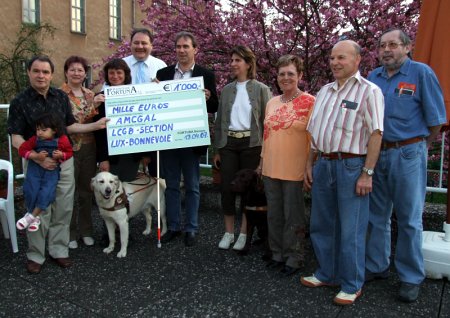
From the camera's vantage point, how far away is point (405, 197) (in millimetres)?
3402

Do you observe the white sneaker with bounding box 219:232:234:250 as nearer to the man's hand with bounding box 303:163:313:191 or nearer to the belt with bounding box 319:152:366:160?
the man's hand with bounding box 303:163:313:191

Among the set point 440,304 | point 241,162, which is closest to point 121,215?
point 241,162

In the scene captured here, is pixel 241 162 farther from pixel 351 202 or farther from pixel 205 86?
pixel 351 202

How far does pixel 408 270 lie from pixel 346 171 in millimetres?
1036

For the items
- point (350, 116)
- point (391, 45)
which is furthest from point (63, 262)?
point (391, 45)

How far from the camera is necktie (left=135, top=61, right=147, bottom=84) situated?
16.5ft

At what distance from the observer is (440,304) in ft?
11.3

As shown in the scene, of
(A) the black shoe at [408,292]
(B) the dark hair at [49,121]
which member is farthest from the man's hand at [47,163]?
(A) the black shoe at [408,292]

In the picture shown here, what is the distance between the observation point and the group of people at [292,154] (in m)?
3.30

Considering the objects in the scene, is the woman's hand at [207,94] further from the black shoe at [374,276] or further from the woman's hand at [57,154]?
the black shoe at [374,276]

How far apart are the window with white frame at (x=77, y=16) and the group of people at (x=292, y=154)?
18.0 meters

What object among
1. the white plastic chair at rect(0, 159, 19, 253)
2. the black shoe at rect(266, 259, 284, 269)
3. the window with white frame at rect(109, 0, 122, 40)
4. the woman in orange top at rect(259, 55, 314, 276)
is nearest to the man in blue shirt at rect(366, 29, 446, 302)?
the woman in orange top at rect(259, 55, 314, 276)

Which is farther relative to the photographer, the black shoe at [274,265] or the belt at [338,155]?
the black shoe at [274,265]

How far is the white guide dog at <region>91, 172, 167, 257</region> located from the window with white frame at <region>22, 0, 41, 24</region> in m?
16.0
